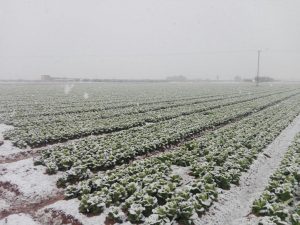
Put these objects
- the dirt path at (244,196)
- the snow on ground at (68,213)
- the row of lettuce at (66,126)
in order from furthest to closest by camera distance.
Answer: the row of lettuce at (66,126)
the dirt path at (244,196)
the snow on ground at (68,213)

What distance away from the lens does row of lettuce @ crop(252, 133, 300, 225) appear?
8047 millimetres

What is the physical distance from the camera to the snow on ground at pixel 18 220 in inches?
322

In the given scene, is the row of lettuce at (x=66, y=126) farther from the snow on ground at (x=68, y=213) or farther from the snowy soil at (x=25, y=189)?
the snow on ground at (x=68, y=213)

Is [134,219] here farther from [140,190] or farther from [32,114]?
[32,114]

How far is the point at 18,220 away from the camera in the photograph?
8281mm

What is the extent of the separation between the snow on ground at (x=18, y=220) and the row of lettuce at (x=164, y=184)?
1321mm

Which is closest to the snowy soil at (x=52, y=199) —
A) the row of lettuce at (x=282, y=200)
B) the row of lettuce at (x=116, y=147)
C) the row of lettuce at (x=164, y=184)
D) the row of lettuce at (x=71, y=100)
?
the row of lettuce at (x=164, y=184)

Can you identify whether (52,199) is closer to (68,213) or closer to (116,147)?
(68,213)

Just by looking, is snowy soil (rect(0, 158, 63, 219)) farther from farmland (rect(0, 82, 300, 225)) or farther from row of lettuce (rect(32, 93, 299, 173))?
row of lettuce (rect(32, 93, 299, 173))

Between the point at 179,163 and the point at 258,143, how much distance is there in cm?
555

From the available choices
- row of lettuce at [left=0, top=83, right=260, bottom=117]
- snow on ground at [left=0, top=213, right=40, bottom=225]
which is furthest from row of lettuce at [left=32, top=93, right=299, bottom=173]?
row of lettuce at [left=0, top=83, right=260, bottom=117]

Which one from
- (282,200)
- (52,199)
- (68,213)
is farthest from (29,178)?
(282,200)

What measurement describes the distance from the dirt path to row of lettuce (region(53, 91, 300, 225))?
0.26m

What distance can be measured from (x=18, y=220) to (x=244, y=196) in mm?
6624
